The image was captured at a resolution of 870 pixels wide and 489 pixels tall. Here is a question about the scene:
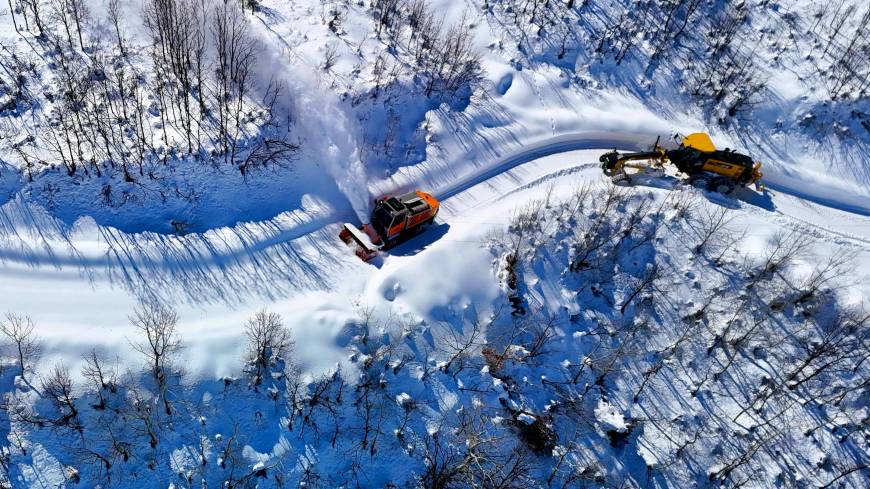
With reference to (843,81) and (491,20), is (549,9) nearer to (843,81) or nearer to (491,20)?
(491,20)

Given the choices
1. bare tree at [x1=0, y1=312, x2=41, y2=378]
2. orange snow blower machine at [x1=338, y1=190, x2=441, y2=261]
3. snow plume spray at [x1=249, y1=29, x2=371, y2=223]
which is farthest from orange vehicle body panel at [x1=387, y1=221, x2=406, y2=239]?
bare tree at [x1=0, y1=312, x2=41, y2=378]

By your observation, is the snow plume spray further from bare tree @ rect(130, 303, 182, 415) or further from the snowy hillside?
bare tree @ rect(130, 303, 182, 415)

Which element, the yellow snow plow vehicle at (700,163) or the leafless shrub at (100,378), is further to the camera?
the yellow snow plow vehicle at (700,163)

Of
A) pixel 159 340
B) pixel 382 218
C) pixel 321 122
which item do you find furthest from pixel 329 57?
pixel 159 340

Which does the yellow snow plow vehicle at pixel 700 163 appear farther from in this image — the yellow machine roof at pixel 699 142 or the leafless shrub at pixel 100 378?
the leafless shrub at pixel 100 378

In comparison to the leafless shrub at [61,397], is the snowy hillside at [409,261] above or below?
above

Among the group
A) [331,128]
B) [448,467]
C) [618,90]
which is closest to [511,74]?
[618,90]

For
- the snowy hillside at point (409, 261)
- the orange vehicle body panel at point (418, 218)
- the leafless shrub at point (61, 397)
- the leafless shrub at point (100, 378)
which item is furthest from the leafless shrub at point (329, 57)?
the leafless shrub at point (61, 397)
